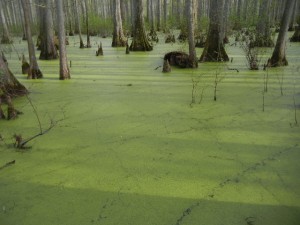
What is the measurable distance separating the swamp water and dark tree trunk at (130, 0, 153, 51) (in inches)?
213

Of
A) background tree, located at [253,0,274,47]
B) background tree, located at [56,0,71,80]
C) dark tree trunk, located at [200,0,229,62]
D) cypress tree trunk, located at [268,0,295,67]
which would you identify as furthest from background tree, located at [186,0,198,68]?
background tree, located at [253,0,274,47]

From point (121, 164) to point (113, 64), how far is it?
510cm

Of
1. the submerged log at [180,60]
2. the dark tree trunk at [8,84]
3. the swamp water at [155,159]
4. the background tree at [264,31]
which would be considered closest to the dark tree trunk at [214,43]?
the submerged log at [180,60]

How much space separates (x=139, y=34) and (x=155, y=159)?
805cm

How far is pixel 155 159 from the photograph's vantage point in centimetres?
265

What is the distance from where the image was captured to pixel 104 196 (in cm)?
215

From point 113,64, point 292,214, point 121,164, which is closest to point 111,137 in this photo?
point 121,164

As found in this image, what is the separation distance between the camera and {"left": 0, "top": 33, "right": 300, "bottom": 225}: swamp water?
1.99 meters

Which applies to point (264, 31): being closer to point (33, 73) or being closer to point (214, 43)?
point (214, 43)

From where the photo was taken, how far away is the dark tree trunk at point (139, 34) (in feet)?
33.0

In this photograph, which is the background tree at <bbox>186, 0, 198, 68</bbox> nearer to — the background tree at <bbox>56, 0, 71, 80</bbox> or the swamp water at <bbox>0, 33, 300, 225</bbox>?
the swamp water at <bbox>0, 33, 300, 225</bbox>

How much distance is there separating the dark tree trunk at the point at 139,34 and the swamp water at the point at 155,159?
540cm

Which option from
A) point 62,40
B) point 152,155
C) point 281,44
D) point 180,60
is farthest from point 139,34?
point 152,155

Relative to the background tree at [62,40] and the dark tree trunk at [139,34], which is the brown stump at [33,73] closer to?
the background tree at [62,40]
